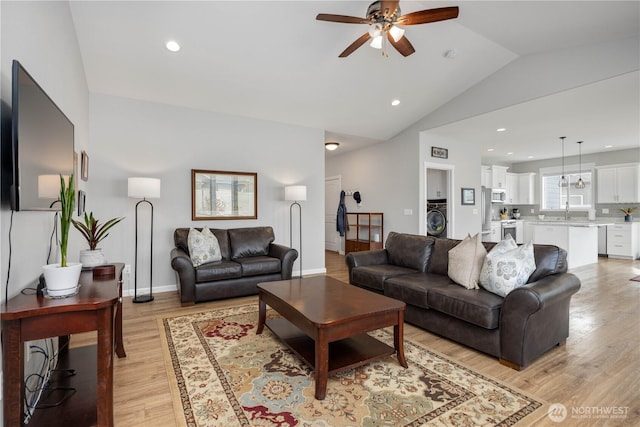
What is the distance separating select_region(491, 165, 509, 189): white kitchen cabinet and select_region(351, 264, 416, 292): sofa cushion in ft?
20.4

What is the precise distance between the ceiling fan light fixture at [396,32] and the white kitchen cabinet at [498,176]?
22.6 ft

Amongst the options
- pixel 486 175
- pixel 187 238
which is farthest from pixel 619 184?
pixel 187 238

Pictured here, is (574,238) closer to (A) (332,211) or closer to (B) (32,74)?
(A) (332,211)

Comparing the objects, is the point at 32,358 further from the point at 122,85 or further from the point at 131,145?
the point at 122,85

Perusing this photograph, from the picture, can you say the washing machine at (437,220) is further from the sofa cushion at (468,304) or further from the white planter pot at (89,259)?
the white planter pot at (89,259)

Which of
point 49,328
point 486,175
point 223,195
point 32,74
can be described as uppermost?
point 486,175

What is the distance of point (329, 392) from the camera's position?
6.46 feet

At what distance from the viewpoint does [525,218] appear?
9.19m

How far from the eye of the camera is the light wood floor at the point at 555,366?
184 centimetres

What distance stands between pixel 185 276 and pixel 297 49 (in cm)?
302

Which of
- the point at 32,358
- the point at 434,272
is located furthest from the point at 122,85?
the point at 434,272

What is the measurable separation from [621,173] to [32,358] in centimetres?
1074

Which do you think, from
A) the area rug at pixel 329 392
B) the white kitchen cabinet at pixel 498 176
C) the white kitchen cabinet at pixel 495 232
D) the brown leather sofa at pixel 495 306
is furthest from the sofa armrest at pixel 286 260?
the white kitchen cabinet at pixel 498 176

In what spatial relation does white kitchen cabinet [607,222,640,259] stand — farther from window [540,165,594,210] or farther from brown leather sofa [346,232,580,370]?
brown leather sofa [346,232,580,370]
